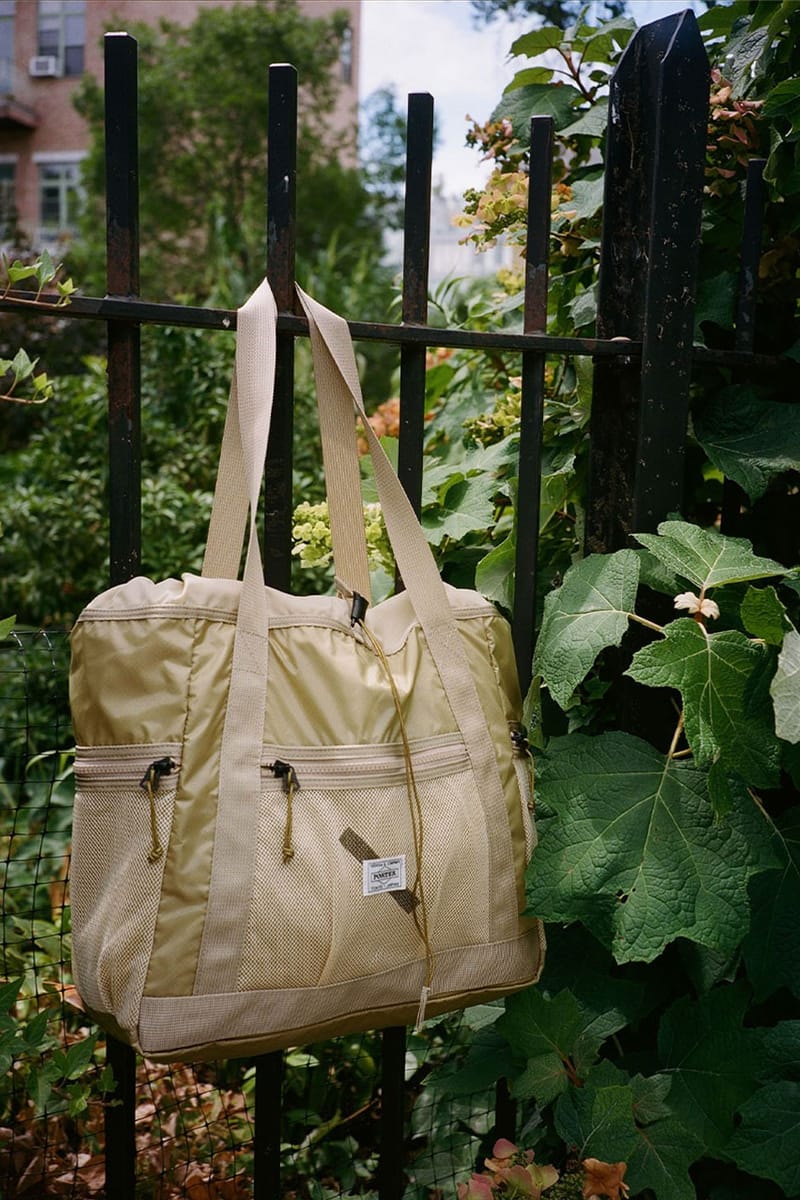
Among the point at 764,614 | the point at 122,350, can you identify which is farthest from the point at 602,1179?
the point at 122,350

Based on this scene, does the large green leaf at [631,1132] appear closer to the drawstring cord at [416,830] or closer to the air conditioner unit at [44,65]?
the drawstring cord at [416,830]

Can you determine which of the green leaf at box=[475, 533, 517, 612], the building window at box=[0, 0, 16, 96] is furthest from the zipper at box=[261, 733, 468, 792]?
the building window at box=[0, 0, 16, 96]

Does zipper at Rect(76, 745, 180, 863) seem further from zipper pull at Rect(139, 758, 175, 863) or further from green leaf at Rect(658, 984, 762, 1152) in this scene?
green leaf at Rect(658, 984, 762, 1152)

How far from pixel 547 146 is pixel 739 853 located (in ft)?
3.21

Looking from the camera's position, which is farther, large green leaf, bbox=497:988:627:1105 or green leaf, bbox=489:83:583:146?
green leaf, bbox=489:83:583:146

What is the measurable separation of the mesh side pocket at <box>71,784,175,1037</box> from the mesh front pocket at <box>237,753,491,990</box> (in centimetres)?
11

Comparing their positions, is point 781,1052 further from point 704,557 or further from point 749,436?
point 749,436

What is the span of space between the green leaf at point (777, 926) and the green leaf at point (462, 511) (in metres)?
0.61

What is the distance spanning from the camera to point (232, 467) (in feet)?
3.93

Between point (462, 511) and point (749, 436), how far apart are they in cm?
45

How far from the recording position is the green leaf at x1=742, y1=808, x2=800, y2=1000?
130 centimetres

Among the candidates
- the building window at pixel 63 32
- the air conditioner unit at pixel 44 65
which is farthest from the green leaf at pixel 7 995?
the air conditioner unit at pixel 44 65

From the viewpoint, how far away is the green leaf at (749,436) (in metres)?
1.46

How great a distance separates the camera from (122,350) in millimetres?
1175
